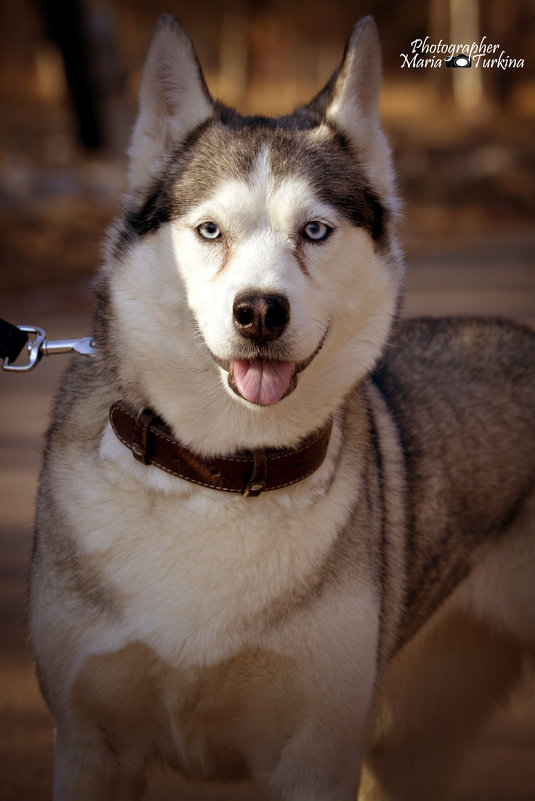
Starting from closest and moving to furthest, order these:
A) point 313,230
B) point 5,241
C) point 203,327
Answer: point 203,327
point 313,230
point 5,241

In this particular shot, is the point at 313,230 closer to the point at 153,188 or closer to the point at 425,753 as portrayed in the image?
the point at 153,188

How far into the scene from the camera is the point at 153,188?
92.7 inches

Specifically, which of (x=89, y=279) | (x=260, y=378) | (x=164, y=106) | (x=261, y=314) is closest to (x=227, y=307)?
(x=261, y=314)

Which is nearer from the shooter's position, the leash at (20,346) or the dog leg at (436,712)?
the leash at (20,346)

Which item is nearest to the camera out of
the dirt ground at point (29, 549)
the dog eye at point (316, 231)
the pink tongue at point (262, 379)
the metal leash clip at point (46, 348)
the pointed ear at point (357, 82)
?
the pink tongue at point (262, 379)

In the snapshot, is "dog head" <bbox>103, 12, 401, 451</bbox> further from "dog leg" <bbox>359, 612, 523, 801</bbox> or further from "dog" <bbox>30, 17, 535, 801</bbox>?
"dog leg" <bbox>359, 612, 523, 801</bbox>

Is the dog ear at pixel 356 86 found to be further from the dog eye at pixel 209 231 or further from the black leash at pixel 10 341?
the black leash at pixel 10 341

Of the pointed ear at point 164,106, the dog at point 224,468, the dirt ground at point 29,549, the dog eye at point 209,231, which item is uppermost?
the pointed ear at point 164,106

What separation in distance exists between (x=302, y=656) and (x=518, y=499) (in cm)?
109

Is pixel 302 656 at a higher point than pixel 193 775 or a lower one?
higher

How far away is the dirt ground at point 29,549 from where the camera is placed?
3051 mm

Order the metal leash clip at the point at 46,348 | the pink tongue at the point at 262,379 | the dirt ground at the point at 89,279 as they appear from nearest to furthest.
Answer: the pink tongue at the point at 262,379 < the metal leash clip at the point at 46,348 < the dirt ground at the point at 89,279

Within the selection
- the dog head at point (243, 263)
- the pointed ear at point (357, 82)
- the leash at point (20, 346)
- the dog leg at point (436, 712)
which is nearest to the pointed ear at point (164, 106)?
the dog head at point (243, 263)

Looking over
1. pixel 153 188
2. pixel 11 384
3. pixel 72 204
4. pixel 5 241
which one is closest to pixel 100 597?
pixel 153 188
